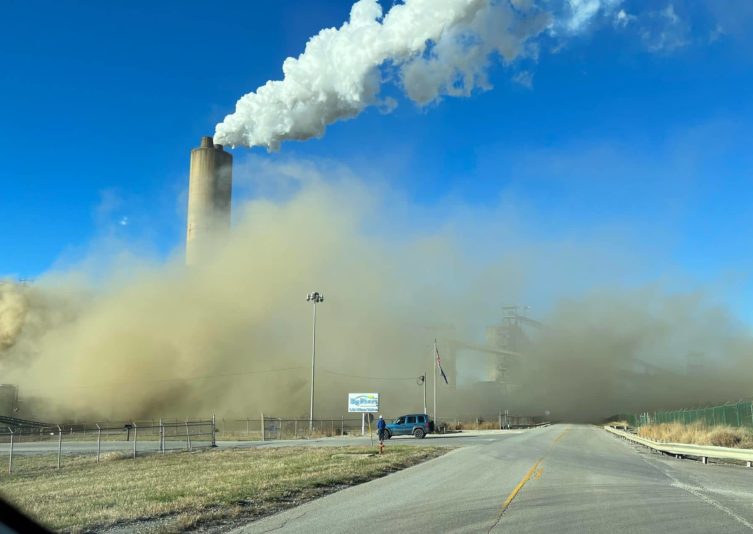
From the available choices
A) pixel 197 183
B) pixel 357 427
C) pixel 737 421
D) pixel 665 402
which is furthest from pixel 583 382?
pixel 737 421

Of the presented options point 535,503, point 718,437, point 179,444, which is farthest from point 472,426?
point 535,503

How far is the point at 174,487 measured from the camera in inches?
533

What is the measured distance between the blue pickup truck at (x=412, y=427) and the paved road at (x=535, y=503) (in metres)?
25.3

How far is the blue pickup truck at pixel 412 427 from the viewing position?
4297cm

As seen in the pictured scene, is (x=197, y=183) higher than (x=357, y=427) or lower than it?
higher

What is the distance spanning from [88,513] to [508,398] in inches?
3540

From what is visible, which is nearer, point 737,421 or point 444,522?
point 444,522

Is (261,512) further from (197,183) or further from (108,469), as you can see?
(197,183)

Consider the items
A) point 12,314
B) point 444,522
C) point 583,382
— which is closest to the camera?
point 444,522

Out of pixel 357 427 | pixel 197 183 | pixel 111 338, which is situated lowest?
pixel 357 427

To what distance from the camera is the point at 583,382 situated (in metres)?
90.4

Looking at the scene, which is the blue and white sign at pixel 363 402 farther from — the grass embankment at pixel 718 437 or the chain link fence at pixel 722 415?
the grass embankment at pixel 718 437

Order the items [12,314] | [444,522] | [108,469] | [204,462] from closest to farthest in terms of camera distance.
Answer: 1. [444,522]
2. [108,469]
3. [204,462]
4. [12,314]

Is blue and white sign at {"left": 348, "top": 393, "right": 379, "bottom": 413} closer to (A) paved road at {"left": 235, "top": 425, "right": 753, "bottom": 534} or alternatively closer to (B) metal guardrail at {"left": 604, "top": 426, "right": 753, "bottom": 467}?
(B) metal guardrail at {"left": 604, "top": 426, "right": 753, "bottom": 467}
